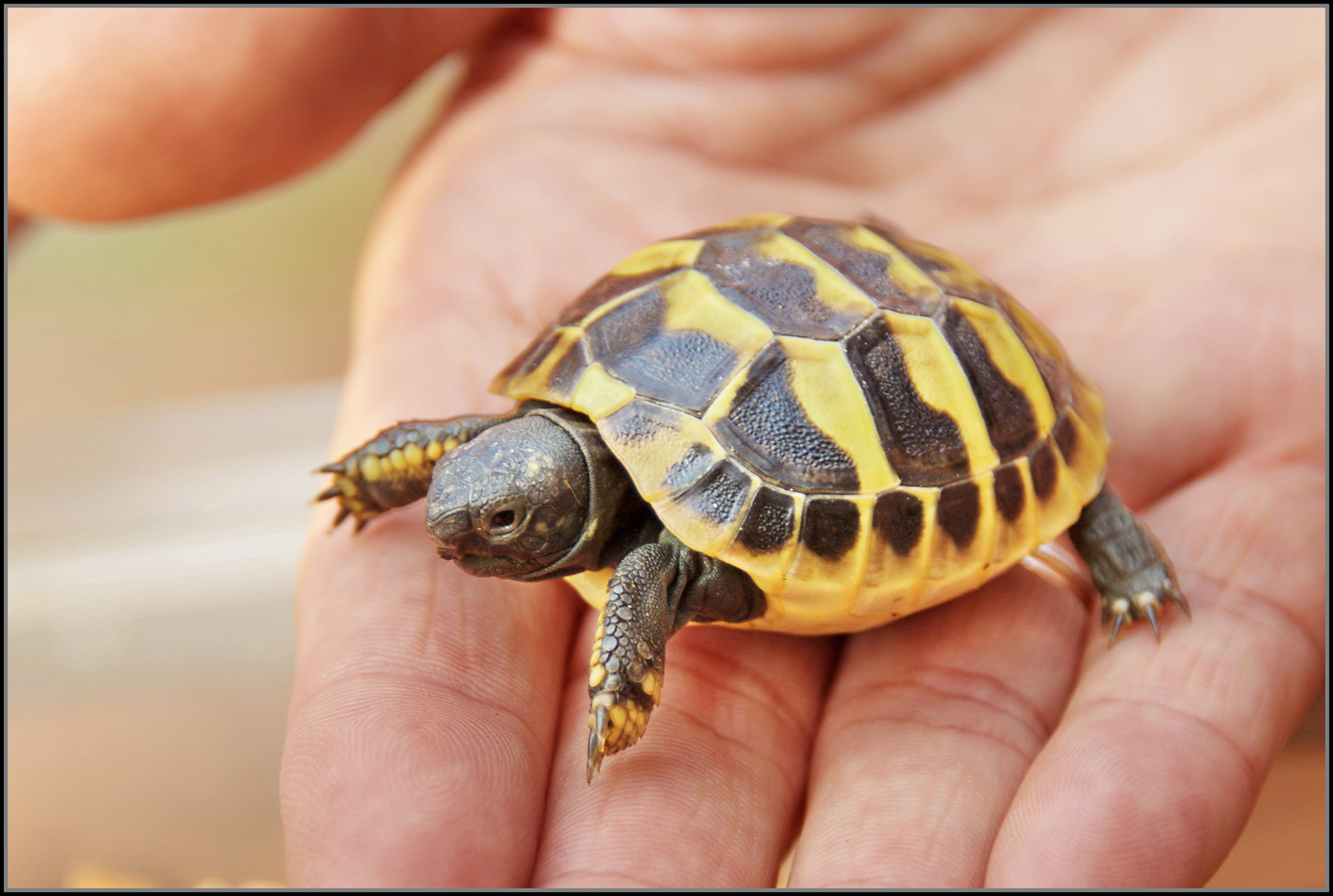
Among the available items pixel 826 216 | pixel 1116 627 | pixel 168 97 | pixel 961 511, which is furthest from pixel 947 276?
pixel 168 97

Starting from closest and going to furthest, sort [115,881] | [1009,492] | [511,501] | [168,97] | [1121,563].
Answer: [511,501], [1009,492], [1121,563], [168,97], [115,881]

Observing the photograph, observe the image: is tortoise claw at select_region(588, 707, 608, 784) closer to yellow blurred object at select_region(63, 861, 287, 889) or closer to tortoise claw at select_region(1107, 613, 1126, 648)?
tortoise claw at select_region(1107, 613, 1126, 648)

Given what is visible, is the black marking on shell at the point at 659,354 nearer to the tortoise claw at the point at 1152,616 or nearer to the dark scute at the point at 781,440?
the dark scute at the point at 781,440

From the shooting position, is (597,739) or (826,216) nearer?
(597,739)

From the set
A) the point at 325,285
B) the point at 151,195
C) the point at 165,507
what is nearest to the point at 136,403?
the point at 165,507

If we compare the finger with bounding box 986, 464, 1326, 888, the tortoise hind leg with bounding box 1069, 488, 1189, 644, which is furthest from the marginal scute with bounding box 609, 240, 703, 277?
the finger with bounding box 986, 464, 1326, 888

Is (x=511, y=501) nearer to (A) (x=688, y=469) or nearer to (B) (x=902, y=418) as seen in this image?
(A) (x=688, y=469)

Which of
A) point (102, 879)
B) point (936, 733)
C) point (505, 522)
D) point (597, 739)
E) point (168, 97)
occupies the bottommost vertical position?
point (102, 879)
